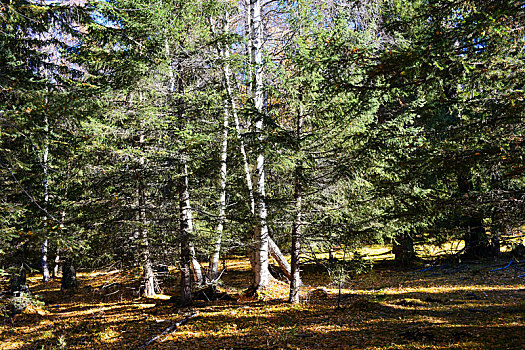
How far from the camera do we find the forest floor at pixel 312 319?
692 cm

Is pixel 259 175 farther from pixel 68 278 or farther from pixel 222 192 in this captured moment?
pixel 68 278

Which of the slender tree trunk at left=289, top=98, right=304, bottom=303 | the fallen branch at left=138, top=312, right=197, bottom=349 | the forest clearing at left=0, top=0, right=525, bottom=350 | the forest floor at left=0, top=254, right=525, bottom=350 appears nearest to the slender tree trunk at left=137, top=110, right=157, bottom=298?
the forest clearing at left=0, top=0, right=525, bottom=350

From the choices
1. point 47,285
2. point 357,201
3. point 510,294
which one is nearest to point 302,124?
point 357,201

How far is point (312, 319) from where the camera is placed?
343 inches

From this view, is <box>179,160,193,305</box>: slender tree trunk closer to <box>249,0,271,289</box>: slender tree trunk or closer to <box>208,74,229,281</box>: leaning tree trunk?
<box>208,74,229,281</box>: leaning tree trunk

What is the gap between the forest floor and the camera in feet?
22.7

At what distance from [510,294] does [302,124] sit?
8.42m

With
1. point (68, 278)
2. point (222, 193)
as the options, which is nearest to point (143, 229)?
point (222, 193)

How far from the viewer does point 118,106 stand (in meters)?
10.9

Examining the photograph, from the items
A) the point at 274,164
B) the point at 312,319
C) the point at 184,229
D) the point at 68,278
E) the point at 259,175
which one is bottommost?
the point at 312,319

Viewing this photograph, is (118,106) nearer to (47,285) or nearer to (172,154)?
(172,154)

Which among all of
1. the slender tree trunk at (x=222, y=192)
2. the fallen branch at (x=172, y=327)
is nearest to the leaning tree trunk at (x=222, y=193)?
the slender tree trunk at (x=222, y=192)

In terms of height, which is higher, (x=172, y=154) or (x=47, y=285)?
(x=172, y=154)

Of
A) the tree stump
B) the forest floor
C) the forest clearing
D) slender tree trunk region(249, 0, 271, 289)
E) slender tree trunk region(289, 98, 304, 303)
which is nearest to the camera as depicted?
the forest clearing
